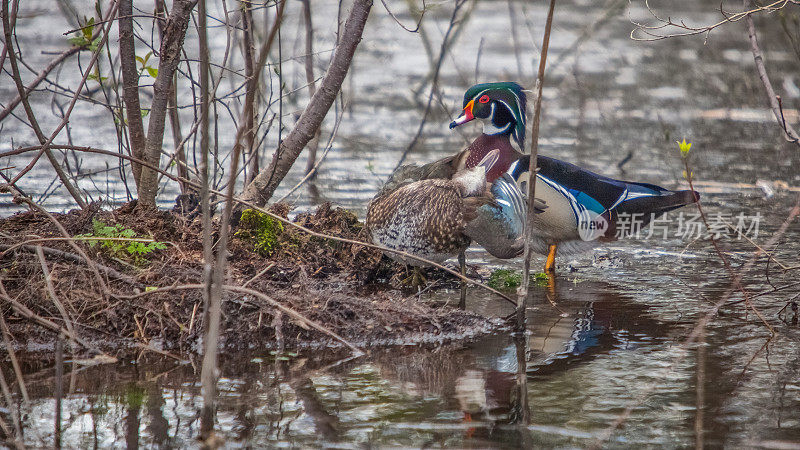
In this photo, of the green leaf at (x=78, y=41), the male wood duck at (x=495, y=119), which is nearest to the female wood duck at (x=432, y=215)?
the male wood duck at (x=495, y=119)

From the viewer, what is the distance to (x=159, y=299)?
13.9 feet

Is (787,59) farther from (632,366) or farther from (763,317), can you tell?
(632,366)

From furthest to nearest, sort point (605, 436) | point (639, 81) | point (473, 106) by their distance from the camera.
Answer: point (639, 81) → point (473, 106) → point (605, 436)

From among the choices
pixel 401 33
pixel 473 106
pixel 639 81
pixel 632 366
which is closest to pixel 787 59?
pixel 639 81

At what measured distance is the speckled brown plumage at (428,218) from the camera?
4.72 metres

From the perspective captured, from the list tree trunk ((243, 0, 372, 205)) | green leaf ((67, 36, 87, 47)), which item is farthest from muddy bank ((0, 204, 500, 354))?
green leaf ((67, 36, 87, 47))

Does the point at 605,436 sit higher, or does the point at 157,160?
the point at 157,160

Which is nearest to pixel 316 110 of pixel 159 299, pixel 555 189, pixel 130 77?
pixel 130 77

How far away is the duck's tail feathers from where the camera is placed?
19.4 ft

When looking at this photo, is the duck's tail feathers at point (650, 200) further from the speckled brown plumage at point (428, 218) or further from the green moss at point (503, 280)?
the speckled brown plumage at point (428, 218)

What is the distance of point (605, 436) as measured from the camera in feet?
10.5

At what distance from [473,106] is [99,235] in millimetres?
2425

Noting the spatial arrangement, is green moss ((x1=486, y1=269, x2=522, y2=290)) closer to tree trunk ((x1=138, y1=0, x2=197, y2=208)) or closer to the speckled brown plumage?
the speckled brown plumage

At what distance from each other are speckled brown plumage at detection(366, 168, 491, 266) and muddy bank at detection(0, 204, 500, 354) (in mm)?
289
